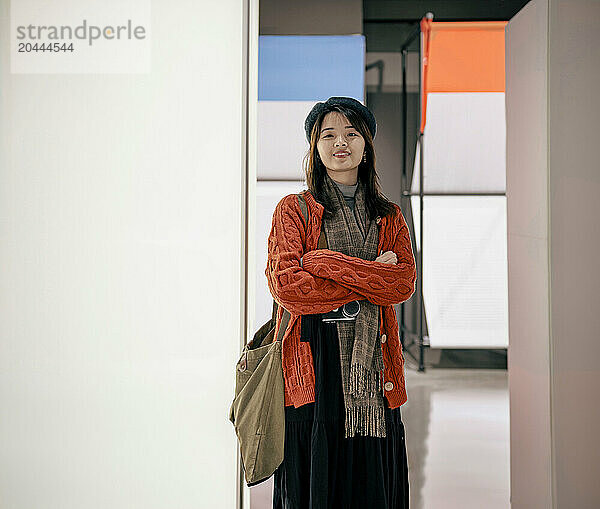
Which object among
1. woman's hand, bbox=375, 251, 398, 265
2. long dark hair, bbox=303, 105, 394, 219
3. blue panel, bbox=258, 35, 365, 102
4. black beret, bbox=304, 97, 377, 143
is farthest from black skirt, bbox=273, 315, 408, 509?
blue panel, bbox=258, 35, 365, 102

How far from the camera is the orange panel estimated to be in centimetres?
310

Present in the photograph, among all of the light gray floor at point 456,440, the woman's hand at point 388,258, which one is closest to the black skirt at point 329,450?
the woman's hand at point 388,258

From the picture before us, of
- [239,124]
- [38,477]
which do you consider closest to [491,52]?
[239,124]

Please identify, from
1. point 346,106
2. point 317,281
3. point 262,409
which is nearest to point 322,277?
point 317,281

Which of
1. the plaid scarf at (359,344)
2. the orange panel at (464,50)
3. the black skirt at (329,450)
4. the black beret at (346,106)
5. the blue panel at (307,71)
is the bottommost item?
the black skirt at (329,450)

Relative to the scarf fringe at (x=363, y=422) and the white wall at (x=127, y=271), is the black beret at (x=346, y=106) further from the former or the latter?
the scarf fringe at (x=363, y=422)

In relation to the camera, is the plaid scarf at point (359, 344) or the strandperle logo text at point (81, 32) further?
the strandperle logo text at point (81, 32)

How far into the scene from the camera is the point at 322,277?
1743mm

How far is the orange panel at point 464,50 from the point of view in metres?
3.10

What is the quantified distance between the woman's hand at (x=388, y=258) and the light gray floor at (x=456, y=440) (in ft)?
4.26

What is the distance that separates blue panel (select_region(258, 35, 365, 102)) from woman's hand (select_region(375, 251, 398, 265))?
2.93ft

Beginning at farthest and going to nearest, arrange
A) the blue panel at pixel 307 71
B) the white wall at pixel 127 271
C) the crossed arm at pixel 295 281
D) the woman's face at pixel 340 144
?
the blue panel at pixel 307 71 < the white wall at pixel 127 271 < the woman's face at pixel 340 144 < the crossed arm at pixel 295 281

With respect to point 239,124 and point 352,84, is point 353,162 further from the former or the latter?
point 352,84

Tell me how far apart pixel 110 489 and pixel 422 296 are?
2.26m
